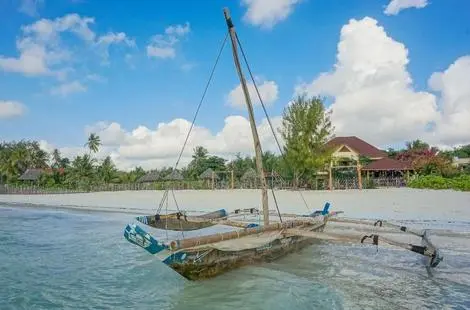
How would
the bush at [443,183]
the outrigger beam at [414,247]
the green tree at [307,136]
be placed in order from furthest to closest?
the green tree at [307,136]
the bush at [443,183]
the outrigger beam at [414,247]

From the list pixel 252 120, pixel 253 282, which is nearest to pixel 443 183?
pixel 252 120

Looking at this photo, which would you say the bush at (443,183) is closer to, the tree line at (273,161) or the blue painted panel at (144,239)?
the tree line at (273,161)

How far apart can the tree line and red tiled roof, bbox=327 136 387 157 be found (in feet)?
8.34

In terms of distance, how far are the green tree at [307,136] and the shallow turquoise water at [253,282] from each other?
20431 millimetres

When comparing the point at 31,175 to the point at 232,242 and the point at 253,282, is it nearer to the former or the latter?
the point at 253,282

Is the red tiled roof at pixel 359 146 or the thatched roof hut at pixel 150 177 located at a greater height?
the red tiled roof at pixel 359 146

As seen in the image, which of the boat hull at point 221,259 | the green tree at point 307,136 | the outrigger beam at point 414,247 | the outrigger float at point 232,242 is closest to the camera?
the outrigger float at point 232,242

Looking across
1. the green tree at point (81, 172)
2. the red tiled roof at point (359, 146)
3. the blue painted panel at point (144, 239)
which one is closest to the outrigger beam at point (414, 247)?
the blue painted panel at point (144, 239)

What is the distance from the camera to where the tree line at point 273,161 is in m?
30.6

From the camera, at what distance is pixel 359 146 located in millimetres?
40750

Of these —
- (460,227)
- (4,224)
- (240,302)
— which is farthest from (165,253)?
(4,224)

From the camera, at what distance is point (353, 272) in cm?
752

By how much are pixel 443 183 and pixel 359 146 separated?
51.7ft

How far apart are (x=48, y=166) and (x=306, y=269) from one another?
208ft
